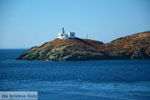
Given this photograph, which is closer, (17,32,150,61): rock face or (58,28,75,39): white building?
(17,32,150,61): rock face

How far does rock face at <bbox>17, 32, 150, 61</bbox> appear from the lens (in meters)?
116

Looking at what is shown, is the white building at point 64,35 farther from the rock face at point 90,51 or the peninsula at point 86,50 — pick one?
the rock face at point 90,51

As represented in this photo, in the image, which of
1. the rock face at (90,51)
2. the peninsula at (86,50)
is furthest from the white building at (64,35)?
the rock face at (90,51)

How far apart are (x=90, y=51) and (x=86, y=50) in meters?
1.42

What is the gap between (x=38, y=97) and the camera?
37688 mm

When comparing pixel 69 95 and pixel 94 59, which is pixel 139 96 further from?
pixel 94 59

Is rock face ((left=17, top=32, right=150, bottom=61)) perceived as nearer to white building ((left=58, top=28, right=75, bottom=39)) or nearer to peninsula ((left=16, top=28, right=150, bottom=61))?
peninsula ((left=16, top=28, right=150, bottom=61))

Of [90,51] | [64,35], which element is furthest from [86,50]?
[64,35]

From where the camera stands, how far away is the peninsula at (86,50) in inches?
4572

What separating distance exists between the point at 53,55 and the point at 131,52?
27.8 metres

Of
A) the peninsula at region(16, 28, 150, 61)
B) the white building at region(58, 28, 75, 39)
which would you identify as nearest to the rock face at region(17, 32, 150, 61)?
the peninsula at region(16, 28, 150, 61)

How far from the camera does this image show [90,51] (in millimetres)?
119062

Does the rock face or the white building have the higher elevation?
the white building

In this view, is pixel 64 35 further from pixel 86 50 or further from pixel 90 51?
pixel 90 51
